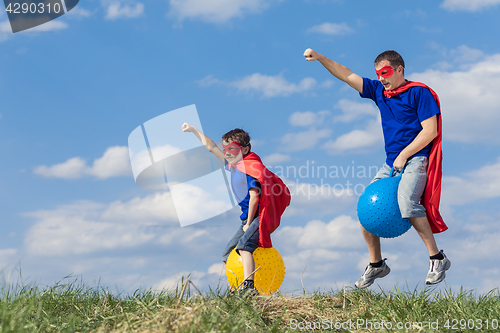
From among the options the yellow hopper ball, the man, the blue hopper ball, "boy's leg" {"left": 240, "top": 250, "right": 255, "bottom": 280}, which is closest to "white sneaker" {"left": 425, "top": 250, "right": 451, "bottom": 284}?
the man

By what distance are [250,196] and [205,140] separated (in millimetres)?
1409

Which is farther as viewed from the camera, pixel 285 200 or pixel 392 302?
pixel 285 200

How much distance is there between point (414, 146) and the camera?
206 inches

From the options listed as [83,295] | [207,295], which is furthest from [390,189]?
Answer: [83,295]

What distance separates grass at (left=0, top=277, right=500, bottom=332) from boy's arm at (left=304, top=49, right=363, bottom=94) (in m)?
2.77

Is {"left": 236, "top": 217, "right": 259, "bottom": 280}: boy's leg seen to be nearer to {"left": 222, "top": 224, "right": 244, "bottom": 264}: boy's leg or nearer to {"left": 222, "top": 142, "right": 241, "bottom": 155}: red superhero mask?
{"left": 222, "top": 224, "right": 244, "bottom": 264}: boy's leg

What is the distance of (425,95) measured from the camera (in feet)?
17.6

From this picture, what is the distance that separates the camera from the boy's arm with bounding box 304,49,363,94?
5891 millimetres

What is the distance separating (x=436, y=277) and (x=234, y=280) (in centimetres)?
258

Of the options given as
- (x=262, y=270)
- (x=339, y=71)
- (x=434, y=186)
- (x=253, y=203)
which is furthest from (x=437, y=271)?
(x=339, y=71)

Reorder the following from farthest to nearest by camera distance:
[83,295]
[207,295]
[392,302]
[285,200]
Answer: [285,200] < [83,295] < [392,302] < [207,295]

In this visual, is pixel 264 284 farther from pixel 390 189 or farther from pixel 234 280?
pixel 390 189

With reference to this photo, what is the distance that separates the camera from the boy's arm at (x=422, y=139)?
5219 mm

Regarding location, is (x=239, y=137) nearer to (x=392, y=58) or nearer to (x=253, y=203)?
(x=253, y=203)
